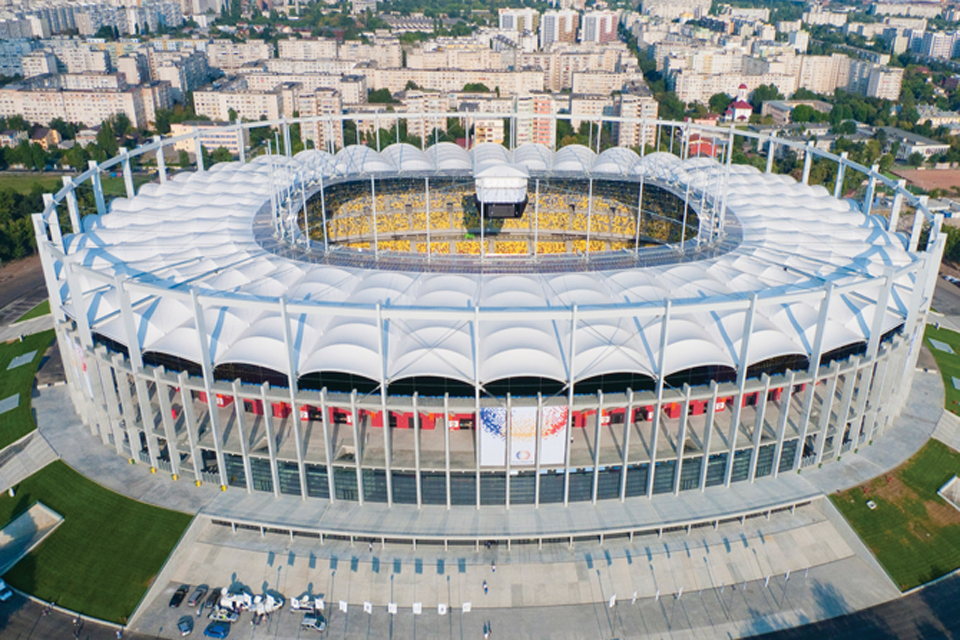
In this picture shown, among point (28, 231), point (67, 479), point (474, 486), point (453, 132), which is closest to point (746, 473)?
point (474, 486)

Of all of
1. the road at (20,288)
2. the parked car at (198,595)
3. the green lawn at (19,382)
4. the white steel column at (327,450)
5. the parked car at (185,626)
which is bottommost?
the parked car at (185,626)

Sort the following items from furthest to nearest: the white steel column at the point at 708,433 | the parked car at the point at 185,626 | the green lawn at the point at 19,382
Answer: the green lawn at the point at 19,382 < the white steel column at the point at 708,433 < the parked car at the point at 185,626

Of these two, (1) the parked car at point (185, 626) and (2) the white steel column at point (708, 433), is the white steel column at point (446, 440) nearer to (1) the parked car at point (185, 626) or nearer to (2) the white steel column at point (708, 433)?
(1) the parked car at point (185, 626)

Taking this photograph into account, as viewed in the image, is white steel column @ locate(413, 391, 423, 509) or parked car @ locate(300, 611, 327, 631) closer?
parked car @ locate(300, 611, 327, 631)

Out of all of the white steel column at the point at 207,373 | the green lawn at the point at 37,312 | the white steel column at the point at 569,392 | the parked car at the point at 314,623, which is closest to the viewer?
the parked car at the point at 314,623

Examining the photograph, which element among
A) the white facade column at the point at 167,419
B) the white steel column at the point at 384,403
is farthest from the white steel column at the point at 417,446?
the white facade column at the point at 167,419

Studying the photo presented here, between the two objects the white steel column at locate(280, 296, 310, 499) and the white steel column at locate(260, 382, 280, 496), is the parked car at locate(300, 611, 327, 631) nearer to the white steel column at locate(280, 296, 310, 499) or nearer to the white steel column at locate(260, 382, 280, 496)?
the white steel column at locate(280, 296, 310, 499)

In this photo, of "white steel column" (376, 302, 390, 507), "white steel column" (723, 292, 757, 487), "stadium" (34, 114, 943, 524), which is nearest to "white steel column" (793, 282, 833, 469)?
"stadium" (34, 114, 943, 524)
